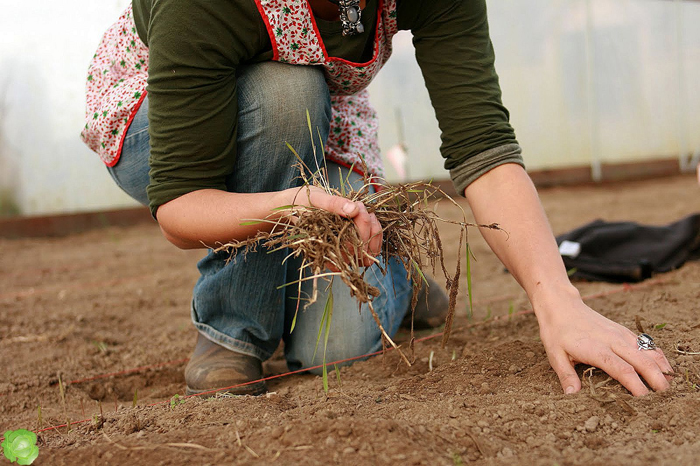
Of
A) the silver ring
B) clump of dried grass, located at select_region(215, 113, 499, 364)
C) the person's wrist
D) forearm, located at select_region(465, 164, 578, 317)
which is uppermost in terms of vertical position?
clump of dried grass, located at select_region(215, 113, 499, 364)

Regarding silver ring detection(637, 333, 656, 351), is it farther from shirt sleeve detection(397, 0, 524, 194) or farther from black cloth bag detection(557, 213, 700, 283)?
black cloth bag detection(557, 213, 700, 283)

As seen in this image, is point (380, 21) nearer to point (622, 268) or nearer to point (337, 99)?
point (337, 99)

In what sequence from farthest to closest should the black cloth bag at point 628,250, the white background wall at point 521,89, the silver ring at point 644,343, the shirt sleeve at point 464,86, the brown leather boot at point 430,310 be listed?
the white background wall at point 521,89 → the black cloth bag at point 628,250 → the brown leather boot at point 430,310 → the shirt sleeve at point 464,86 → the silver ring at point 644,343

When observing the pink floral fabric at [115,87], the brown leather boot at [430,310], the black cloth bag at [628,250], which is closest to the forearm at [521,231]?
the brown leather boot at [430,310]

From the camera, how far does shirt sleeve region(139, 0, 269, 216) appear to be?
108 cm

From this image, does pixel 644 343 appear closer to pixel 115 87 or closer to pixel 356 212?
pixel 356 212

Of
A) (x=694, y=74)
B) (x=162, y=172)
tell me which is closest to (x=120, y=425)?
(x=162, y=172)

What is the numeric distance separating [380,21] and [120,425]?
1.00 m

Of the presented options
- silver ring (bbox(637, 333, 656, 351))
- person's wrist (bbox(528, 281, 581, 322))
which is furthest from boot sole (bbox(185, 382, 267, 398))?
silver ring (bbox(637, 333, 656, 351))

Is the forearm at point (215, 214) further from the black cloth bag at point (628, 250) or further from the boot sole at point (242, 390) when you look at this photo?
the black cloth bag at point (628, 250)

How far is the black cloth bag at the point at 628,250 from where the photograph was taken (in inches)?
79.6

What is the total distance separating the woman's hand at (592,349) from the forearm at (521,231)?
0.15ft

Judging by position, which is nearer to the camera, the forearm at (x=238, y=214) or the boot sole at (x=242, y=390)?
the forearm at (x=238, y=214)

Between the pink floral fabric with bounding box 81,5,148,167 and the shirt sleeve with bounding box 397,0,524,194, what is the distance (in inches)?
24.7
